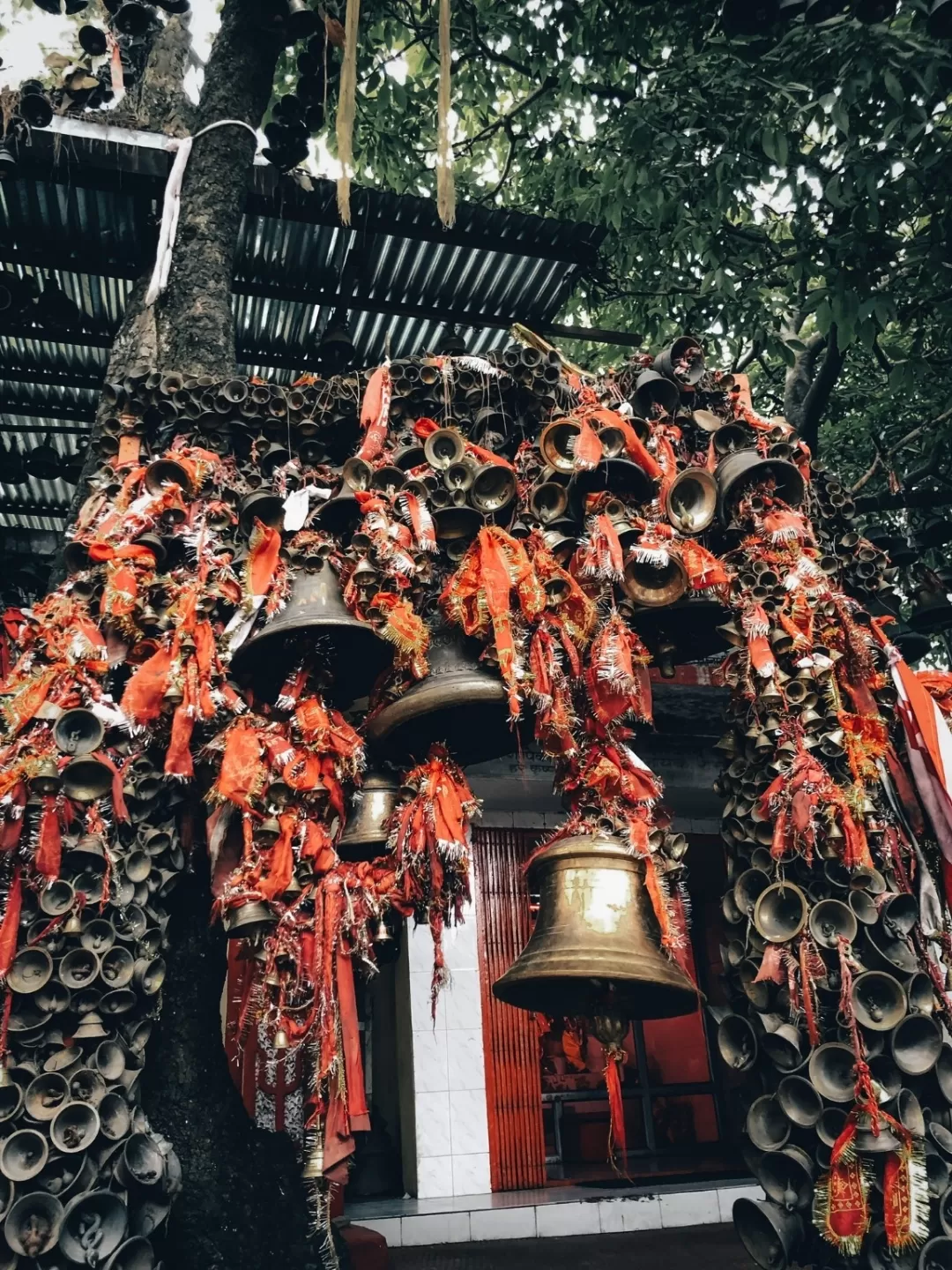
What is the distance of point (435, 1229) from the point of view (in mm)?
6711

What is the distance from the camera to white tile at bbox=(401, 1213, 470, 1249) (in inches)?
263

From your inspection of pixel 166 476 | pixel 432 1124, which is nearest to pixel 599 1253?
pixel 432 1124

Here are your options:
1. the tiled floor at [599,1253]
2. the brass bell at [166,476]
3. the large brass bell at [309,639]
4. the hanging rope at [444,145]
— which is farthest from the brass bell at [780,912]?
the tiled floor at [599,1253]

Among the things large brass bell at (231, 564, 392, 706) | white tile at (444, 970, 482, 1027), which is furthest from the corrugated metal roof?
white tile at (444, 970, 482, 1027)

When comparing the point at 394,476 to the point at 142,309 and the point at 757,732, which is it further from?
the point at 142,309

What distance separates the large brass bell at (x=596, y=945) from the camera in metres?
3.17

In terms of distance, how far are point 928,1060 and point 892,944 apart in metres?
0.34

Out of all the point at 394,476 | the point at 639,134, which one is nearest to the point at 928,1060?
the point at 394,476

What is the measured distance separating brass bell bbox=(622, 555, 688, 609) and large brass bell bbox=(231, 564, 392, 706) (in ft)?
3.00

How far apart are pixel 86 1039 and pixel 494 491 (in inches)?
87.7

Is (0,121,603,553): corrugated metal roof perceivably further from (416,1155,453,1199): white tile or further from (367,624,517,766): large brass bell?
(416,1155,453,1199): white tile

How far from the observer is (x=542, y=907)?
3479 millimetres

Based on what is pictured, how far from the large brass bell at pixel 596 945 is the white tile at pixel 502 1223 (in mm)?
4198

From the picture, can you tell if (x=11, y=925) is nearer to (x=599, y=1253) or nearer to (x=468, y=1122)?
(x=599, y=1253)
